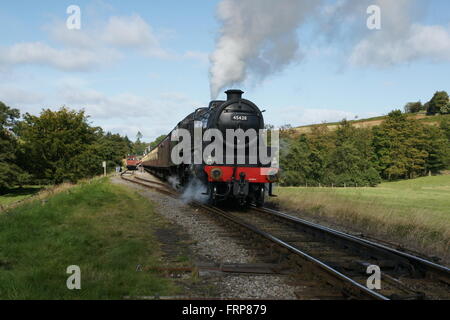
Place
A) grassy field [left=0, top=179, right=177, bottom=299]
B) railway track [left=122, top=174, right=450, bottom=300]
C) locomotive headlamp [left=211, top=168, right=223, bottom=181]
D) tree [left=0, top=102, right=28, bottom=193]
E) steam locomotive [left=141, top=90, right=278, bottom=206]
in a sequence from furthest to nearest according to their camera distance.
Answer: tree [left=0, top=102, right=28, bottom=193]
steam locomotive [left=141, top=90, right=278, bottom=206]
locomotive headlamp [left=211, top=168, right=223, bottom=181]
railway track [left=122, top=174, right=450, bottom=300]
grassy field [left=0, top=179, right=177, bottom=299]

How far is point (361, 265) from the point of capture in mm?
5777

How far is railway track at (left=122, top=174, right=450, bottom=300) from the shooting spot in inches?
183

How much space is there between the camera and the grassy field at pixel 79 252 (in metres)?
4.52

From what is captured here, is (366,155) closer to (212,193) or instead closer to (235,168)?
(235,168)

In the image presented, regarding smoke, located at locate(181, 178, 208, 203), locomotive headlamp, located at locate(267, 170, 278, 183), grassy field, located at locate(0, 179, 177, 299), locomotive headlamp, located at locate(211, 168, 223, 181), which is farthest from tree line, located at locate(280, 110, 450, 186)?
grassy field, located at locate(0, 179, 177, 299)

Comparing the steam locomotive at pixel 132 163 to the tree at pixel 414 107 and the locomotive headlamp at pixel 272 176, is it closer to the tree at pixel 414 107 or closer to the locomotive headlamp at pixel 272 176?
the locomotive headlamp at pixel 272 176

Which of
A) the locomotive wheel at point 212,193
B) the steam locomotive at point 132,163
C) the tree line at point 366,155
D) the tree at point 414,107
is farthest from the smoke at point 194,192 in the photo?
the tree at point 414,107

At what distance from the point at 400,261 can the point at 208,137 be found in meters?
7.75

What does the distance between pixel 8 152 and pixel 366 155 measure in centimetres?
5721

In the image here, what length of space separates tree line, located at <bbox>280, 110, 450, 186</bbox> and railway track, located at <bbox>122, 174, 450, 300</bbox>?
166 ft

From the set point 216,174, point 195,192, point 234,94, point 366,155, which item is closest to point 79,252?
point 216,174

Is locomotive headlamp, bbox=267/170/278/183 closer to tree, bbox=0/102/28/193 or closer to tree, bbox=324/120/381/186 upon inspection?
tree, bbox=0/102/28/193
